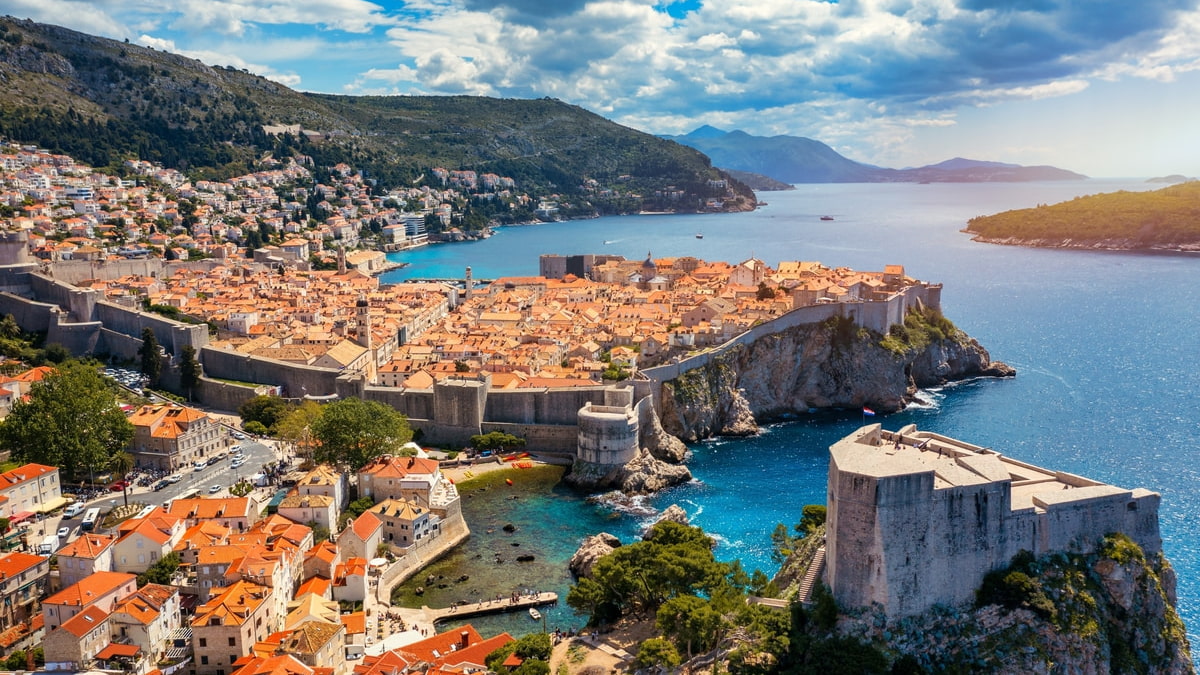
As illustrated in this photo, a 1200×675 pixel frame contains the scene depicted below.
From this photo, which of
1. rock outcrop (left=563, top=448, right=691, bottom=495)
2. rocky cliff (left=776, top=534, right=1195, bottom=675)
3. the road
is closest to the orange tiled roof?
the road

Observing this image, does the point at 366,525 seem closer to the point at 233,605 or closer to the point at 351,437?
the point at 351,437

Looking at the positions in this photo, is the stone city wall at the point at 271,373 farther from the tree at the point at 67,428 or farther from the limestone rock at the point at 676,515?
the limestone rock at the point at 676,515

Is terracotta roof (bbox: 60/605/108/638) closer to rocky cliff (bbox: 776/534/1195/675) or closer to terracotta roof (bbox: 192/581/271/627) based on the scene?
terracotta roof (bbox: 192/581/271/627)

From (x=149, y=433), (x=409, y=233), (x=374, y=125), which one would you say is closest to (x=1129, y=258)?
(x=409, y=233)

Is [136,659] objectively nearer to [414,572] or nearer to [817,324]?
[414,572]

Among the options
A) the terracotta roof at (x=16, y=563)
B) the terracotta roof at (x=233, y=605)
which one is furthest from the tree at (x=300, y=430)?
the terracotta roof at (x=233, y=605)
